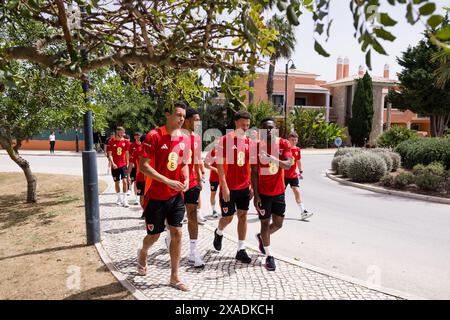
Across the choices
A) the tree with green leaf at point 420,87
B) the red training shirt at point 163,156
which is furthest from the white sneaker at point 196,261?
the tree with green leaf at point 420,87

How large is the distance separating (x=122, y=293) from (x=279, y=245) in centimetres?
298

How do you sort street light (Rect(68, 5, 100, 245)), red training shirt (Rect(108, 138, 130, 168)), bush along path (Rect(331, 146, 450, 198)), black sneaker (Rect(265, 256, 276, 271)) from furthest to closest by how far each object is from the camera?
bush along path (Rect(331, 146, 450, 198)) < red training shirt (Rect(108, 138, 130, 168)) < street light (Rect(68, 5, 100, 245)) < black sneaker (Rect(265, 256, 276, 271))

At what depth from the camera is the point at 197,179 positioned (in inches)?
223

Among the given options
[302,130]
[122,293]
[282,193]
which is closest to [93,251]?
[122,293]

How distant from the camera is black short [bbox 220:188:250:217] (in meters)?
5.20

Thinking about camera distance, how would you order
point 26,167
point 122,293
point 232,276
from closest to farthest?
point 122,293 → point 232,276 → point 26,167

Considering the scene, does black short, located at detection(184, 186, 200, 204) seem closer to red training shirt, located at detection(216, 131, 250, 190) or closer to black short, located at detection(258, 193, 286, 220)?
red training shirt, located at detection(216, 131, 250, 190)

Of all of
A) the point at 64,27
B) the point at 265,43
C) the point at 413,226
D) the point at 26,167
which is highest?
the point at 64,27

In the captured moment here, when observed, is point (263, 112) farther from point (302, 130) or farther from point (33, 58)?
point (33, 58)

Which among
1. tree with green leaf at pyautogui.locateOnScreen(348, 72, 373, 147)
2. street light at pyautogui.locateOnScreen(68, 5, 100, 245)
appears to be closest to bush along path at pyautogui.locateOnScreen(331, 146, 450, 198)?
street light at pyautogui.locateOnScreen(68, 5, 100, 245)

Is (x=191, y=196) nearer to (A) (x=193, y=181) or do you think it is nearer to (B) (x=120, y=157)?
(A) (x=193, y=181)

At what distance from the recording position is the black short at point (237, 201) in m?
5.20

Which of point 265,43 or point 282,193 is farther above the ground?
point 265,43
